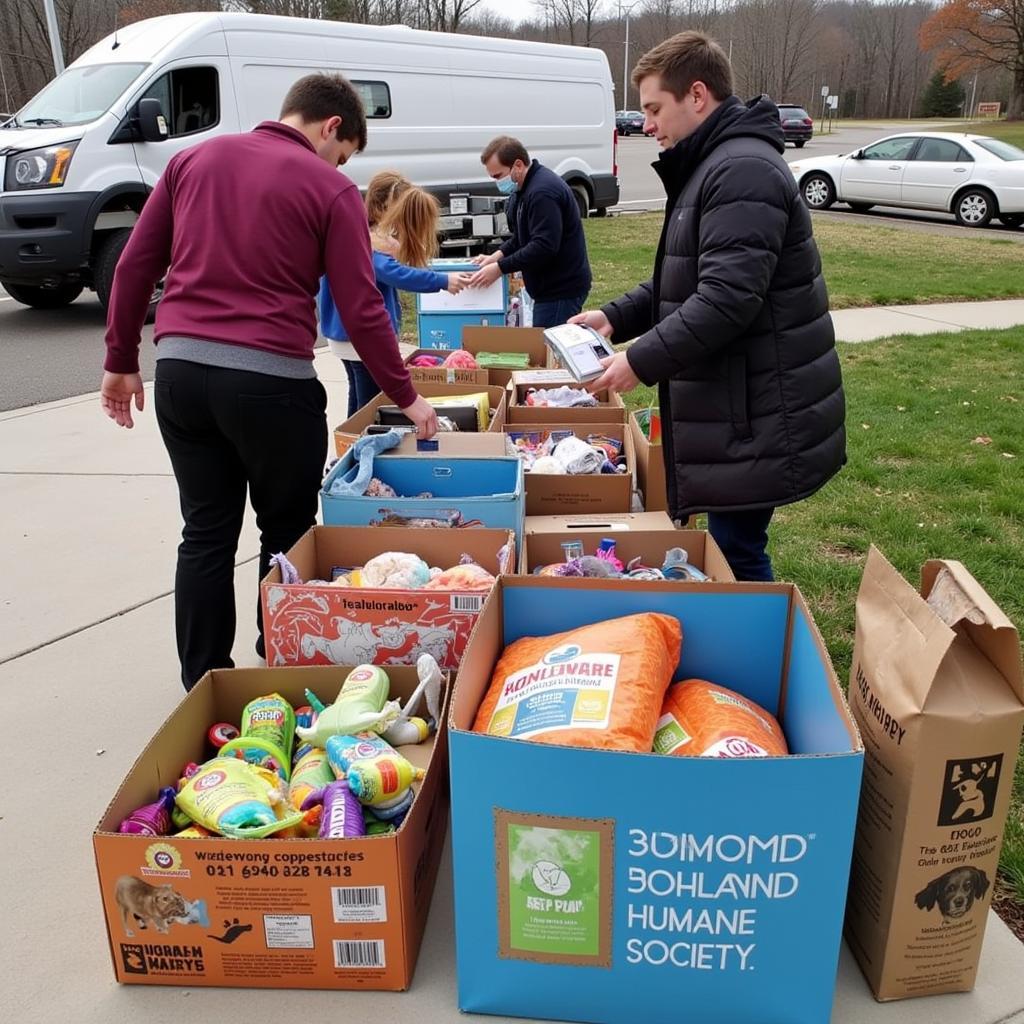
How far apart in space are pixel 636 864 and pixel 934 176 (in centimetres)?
1511

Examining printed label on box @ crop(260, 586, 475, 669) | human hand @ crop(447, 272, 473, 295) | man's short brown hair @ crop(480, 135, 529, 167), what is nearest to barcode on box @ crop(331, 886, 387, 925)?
printed label on box @ crop(260, 586, 475, 669)

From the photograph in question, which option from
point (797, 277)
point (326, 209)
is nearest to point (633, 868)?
point (797, 277)

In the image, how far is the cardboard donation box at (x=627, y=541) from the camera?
265cm

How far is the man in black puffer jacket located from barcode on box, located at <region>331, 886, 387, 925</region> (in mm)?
1285

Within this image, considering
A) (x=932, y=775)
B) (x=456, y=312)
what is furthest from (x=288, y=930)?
(x=456, y=312)

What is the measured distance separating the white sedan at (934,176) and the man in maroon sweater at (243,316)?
12955mm

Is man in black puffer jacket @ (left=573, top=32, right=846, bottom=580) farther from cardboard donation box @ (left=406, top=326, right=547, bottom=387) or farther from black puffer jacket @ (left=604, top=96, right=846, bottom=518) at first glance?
cardboard donation box @ (left=406, top=326, right=547, bottom=387)

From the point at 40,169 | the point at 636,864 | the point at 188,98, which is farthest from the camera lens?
the point at 188,98

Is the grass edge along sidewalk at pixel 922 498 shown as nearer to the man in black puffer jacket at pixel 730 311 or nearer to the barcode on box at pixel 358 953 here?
the man in black puffer jacket at pixel 730 311

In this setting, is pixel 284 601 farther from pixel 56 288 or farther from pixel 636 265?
pixel 636 265

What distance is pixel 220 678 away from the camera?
233 centimetres

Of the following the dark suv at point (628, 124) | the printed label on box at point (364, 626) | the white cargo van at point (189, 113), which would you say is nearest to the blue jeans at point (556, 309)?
the printed label on box at point (364, 626)

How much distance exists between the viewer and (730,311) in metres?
2.23

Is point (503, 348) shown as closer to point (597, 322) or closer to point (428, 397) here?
point (428, 397)
